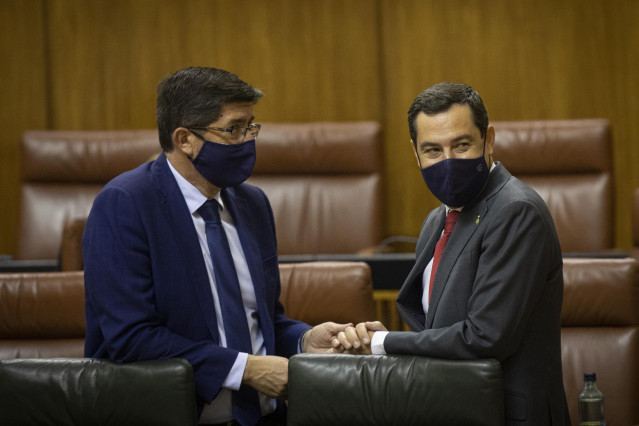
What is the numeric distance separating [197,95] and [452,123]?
489 mm

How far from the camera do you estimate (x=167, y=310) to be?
150 cm

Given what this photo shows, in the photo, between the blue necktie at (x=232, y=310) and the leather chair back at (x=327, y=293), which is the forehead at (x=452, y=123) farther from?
the leather chair back at (x=327, y=293)

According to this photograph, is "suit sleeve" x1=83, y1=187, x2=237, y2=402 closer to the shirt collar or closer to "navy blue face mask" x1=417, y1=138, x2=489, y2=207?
the shirt collar

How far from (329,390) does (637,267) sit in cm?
106

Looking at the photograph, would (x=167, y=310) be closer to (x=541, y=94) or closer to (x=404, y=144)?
(x=404, y=144)

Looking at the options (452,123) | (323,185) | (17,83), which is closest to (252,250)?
(452,123)

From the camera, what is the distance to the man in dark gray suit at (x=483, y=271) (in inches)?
53.3

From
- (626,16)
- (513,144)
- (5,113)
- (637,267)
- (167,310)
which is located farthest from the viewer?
(5,113)

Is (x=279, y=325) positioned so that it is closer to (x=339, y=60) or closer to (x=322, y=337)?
(x=322, y=337)

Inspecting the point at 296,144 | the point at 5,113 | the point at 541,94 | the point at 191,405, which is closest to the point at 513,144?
the point at 541,94

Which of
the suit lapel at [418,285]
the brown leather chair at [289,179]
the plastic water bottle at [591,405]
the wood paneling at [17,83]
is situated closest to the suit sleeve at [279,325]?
the suit lapel at [418,285]

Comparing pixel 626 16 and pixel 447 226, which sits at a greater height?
pixel 626 16

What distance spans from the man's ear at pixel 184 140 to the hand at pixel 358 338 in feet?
1.54

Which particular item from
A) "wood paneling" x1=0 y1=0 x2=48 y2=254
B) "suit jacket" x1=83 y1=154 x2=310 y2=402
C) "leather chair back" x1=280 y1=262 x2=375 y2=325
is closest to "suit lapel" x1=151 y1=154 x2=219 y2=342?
"suit jacket" x1=83 y1=154 x2=310 y2=402
